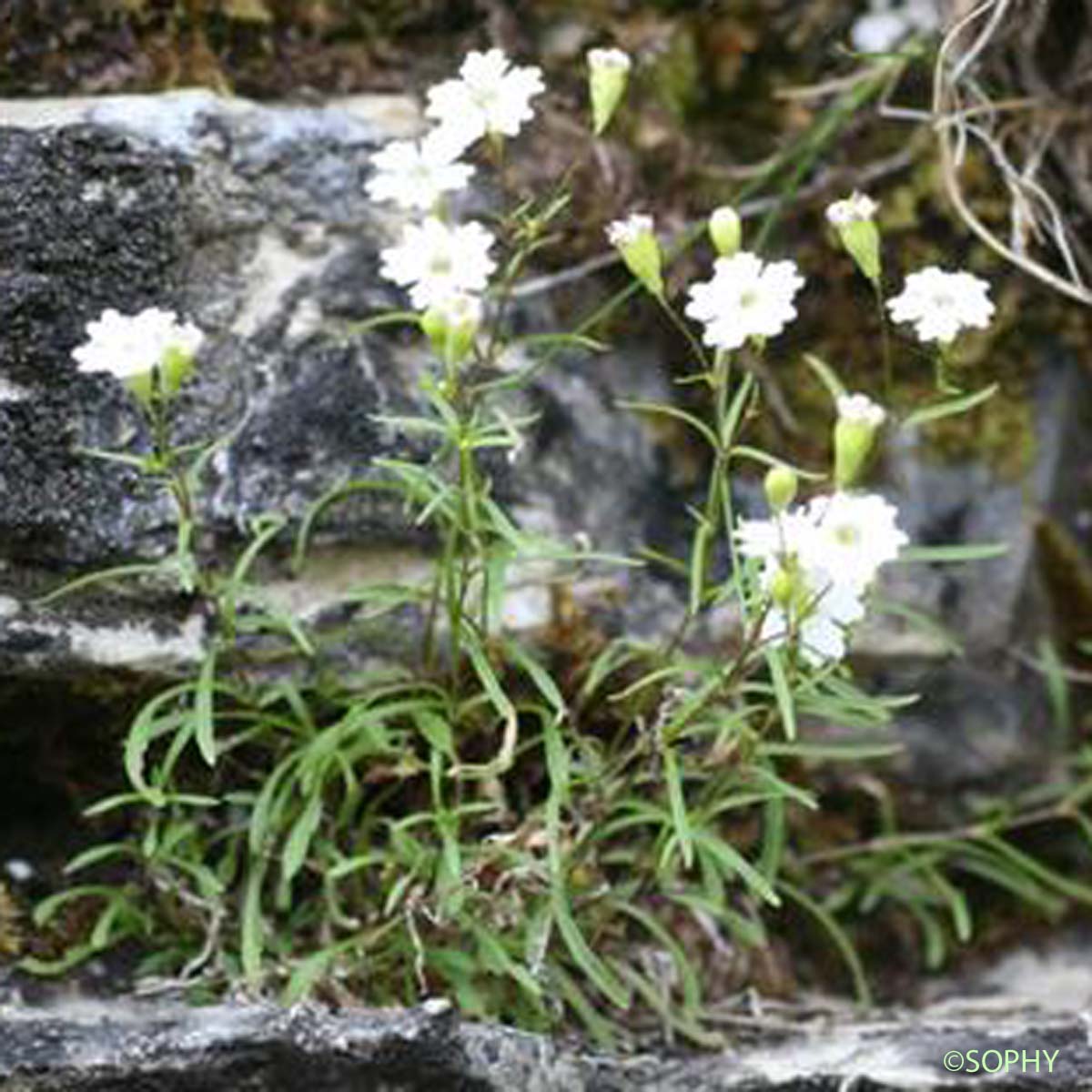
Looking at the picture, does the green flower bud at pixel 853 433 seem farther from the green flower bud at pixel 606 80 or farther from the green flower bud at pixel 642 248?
the green flower bud at pixel 606 80

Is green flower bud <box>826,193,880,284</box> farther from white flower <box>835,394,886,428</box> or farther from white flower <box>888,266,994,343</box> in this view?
white flower <box>835,394,886,428</box>

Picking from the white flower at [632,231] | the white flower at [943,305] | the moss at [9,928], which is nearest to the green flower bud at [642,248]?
the white flower at [632,231]

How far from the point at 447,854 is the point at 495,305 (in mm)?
767

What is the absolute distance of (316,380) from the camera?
248 cm

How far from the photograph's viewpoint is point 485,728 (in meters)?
2.36

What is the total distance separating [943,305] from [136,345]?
754mm

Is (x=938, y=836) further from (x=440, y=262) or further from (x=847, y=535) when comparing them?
(x=440, y=262)

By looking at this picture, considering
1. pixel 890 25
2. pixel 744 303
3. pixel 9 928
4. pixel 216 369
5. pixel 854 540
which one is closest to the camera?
pixel 854 540

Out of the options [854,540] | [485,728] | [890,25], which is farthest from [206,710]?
[890,25]

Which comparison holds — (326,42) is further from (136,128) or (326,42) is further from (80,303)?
(80,303)

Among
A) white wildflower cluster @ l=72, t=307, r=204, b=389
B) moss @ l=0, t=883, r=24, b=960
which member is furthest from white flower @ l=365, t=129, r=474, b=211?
moss @ l=0, t=883, r=24, b=960

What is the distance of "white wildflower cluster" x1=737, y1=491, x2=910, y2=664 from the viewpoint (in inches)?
75.7

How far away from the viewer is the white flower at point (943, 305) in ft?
6.77

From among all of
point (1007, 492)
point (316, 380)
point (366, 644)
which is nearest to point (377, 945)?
point (366, 644)
